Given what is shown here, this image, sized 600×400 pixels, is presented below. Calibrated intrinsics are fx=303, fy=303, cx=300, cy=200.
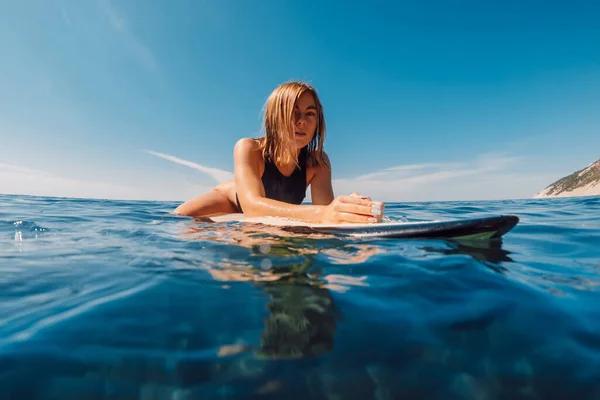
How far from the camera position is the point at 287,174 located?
4715 mm

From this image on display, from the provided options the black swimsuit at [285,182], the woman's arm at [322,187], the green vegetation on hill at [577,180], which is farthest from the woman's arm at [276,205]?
the green vegetation on hill at [577,180]

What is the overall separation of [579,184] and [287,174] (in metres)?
102

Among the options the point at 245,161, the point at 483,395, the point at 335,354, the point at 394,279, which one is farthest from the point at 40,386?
the point at 245,161

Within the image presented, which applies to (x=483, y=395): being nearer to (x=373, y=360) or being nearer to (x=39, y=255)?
(x=373, y=360)

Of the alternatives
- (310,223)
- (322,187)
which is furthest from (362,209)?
(322,187)

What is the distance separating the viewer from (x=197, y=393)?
3.16ft

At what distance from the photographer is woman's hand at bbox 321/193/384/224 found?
9.43 feet

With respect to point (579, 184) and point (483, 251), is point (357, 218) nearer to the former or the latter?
point (483, 251)

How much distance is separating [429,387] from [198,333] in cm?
89

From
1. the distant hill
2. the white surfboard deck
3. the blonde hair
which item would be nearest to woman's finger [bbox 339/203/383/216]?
the white surfboard deck

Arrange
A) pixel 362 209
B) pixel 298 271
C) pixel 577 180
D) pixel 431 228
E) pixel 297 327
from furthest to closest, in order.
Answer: pixel 577 180, pixel 362 209, pixel 431 228, pixel 298 271, pixel 297 327

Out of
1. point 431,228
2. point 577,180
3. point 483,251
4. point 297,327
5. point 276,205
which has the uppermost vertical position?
point 577,180

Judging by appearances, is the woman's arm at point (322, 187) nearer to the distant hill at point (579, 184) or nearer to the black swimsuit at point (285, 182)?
the black swimsuit at point (285, 182)

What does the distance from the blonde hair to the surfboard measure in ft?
4.66
